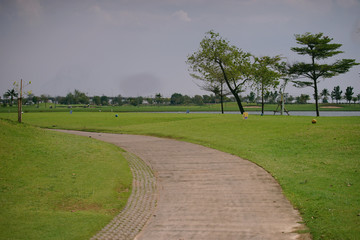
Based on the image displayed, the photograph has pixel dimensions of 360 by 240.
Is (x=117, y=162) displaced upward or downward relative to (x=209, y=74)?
downward

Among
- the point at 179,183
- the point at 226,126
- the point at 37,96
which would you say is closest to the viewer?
the point at 179,183

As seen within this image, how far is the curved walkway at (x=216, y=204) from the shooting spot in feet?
23.4

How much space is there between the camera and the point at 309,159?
14359 mm

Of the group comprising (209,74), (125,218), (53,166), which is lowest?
(125,218)

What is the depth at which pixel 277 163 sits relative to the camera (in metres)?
14.0

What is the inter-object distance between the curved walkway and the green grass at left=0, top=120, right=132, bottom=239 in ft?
3.31

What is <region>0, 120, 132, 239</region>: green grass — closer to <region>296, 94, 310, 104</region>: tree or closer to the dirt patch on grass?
the dirt patch on grass

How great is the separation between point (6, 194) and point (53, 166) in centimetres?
290

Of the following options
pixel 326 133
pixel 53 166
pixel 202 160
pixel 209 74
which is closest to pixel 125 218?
pixel 53 166

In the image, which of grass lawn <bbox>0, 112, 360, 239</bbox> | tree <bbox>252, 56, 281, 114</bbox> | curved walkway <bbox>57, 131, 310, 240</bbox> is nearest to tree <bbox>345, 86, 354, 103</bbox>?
tree <bbox>252, 56, 281, 114</bbox>

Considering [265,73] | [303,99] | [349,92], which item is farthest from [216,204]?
[303,99]

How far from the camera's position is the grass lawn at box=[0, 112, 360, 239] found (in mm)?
7848

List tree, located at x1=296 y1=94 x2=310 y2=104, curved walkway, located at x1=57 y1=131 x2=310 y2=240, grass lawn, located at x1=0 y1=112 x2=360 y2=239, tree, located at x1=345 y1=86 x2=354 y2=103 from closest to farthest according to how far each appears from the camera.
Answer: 1. curved walkway, located at x1=57 y1=131 x2=310 y2=240
2. grass lawn, located at x1=0 y1=112 x2=360 y2=239
3. tree, located at x1=345 y1=86 x2=354 y2=103
4. tree, located at x1=296 y1=94 x2=310 y2=104

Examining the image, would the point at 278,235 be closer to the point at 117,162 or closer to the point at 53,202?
the point at 53,202
